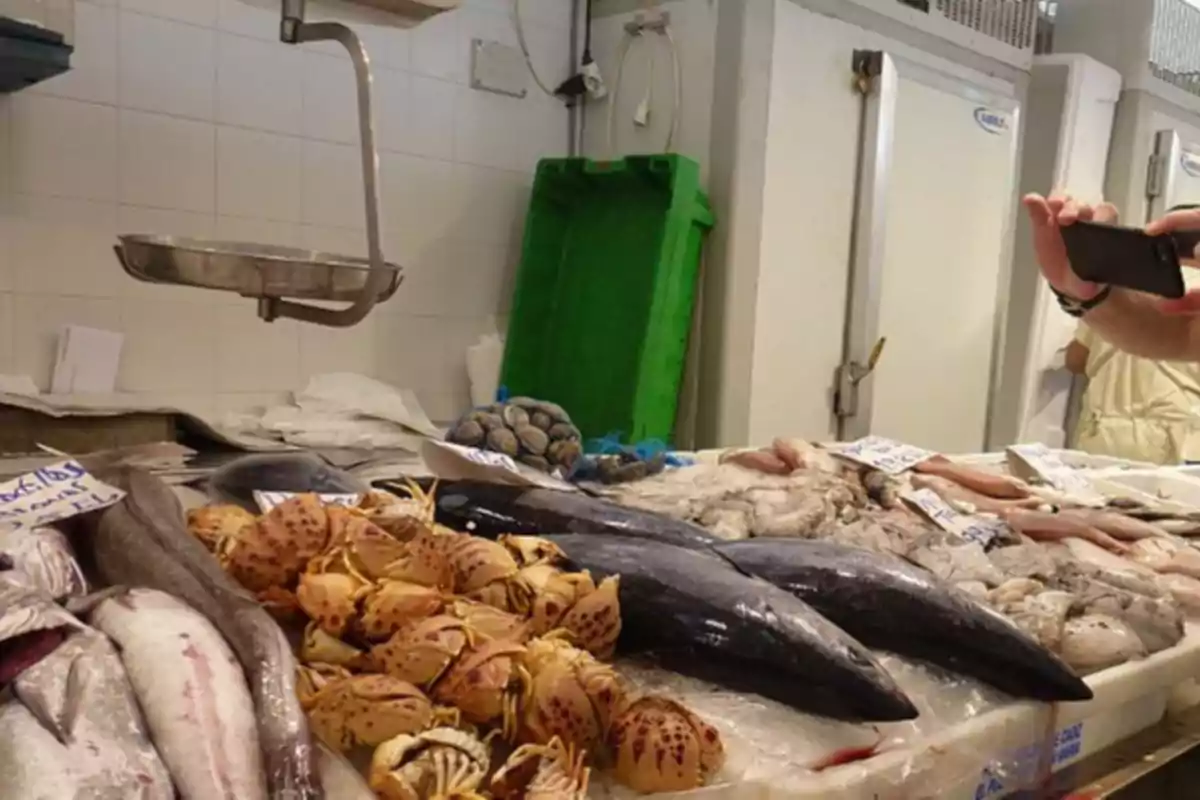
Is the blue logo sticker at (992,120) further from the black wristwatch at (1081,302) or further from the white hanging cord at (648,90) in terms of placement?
the black wristwatch at (1081,302)

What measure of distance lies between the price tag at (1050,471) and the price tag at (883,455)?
9.1 inches

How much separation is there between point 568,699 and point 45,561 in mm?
381

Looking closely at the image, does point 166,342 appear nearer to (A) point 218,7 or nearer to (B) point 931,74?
(A) point 218,7

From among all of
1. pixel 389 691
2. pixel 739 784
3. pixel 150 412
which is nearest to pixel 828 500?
pixel 739 784

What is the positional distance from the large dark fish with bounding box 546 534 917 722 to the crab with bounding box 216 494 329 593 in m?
0.21

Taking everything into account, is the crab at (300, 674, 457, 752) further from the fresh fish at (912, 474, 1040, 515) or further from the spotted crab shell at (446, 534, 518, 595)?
the fresh fish at (912, 474, 1040, 515)

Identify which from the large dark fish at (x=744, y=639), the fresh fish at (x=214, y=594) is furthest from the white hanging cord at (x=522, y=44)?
the large dark fish at (x=744, y=639)

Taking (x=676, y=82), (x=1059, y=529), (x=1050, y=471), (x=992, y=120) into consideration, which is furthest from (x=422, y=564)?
(x=992, y=120)

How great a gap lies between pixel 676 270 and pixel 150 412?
1.17 m

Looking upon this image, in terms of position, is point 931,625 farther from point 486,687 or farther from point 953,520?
point 953,520

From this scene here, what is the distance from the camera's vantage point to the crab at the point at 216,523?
85 centimetres

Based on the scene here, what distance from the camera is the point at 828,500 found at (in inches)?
54.4

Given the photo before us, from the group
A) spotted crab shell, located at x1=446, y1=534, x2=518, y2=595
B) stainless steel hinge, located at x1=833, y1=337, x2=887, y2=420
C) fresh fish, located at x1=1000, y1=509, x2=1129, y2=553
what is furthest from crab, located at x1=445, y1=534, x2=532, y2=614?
stainless steel hinge, located at x1=833, y1=337, x2=887, y2=420

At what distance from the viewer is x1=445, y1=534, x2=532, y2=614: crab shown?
0.80 m
